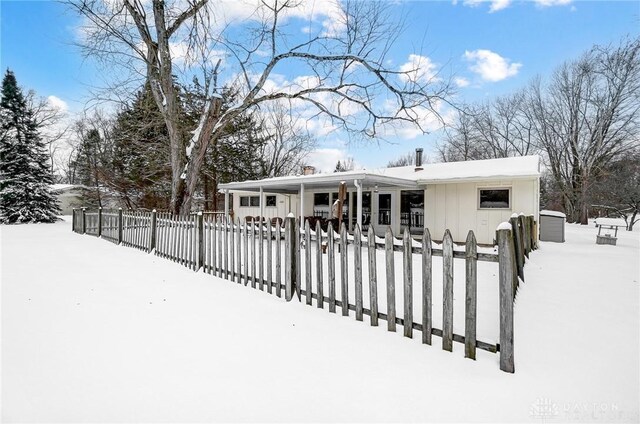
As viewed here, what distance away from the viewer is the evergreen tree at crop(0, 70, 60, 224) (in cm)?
2078

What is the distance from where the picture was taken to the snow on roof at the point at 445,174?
10211 mm

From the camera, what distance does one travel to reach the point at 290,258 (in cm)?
429

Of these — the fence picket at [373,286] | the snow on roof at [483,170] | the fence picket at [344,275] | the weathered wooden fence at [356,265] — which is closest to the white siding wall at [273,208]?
the snow on roof at [483,170]

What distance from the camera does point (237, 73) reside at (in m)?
13.4

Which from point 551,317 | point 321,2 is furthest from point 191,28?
point 551,317

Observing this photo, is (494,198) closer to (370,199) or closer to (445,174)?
(445,174)

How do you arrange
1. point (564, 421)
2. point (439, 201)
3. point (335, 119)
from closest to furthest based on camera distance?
point (564, 421)
point (439, 201)
point (335, 119)

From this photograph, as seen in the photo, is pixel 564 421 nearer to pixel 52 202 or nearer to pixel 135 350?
pixel 135 350

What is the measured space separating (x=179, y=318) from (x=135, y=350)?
2.60 feet

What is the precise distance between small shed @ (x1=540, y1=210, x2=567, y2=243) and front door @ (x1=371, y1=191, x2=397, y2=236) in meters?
5.87

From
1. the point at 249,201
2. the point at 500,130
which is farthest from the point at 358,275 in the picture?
the point at 500,130

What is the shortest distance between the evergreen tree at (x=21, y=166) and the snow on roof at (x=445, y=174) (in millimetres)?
16054

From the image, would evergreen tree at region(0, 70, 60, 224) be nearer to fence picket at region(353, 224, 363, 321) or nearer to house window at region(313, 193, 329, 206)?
house window at region(313, 193, 329, 206)

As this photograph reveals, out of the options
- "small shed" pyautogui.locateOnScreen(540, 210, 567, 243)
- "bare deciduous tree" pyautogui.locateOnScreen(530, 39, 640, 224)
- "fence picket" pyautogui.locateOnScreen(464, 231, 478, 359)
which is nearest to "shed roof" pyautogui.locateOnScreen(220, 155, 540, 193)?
"small shed" pyautogui.locateOnScreen(540, 210, 567, 243)
